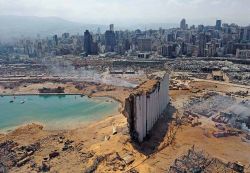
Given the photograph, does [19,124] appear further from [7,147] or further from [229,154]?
[229,154]

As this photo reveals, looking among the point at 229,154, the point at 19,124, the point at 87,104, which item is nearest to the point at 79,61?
the point at 87,104

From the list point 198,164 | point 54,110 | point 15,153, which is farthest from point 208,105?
point 15,153

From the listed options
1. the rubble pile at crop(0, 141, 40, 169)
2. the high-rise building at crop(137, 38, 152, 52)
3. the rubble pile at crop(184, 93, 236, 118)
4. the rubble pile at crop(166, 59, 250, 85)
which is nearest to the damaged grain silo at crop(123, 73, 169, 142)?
the rubble pile at crop(184, 93, 236, 118)

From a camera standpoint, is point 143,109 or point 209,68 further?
point 209,68

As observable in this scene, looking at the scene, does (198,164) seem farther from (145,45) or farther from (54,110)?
(145,45)

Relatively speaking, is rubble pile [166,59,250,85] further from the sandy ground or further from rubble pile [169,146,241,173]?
rubble pile [169,146,241,173]
